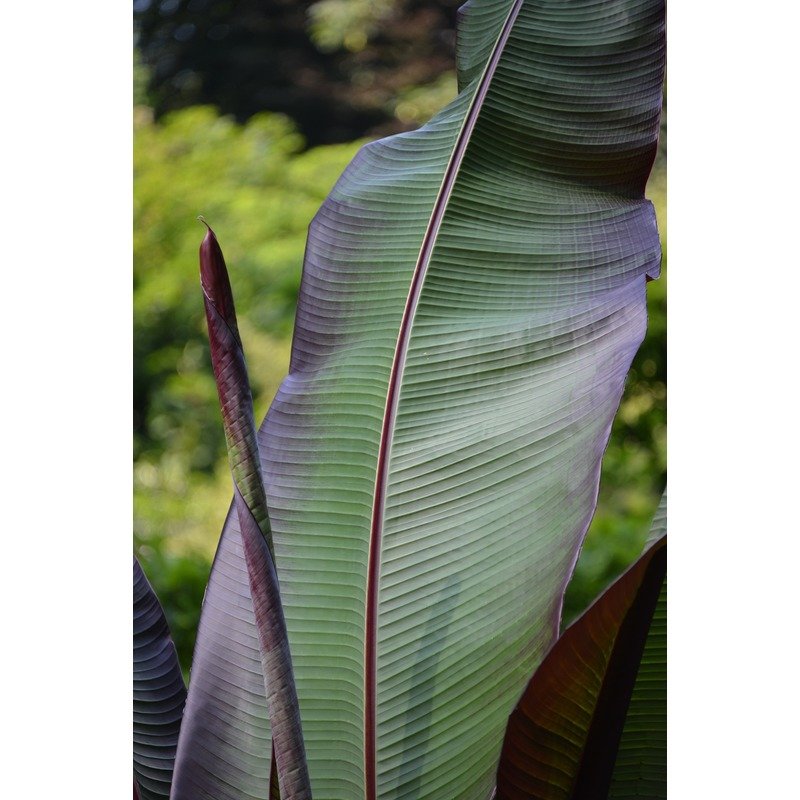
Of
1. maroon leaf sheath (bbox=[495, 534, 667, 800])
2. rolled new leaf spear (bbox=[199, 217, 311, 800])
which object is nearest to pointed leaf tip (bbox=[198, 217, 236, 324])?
rolled new leaf spear (bbox=[199, 217, 311, 800])

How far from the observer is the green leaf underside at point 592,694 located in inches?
47.9

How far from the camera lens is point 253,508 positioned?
1163mm

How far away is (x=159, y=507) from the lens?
1759mm

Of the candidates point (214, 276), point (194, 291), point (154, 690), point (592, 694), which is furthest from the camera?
point (194, 291)

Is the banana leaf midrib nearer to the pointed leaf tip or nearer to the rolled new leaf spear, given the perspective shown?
the rolled new leaf spear

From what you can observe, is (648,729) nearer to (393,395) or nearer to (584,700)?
(584,700)

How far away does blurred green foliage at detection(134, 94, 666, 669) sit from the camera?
1.58 metres

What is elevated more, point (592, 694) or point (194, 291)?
point (194, 291)

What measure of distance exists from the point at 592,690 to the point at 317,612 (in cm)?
46

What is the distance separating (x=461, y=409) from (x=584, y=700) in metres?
0.46

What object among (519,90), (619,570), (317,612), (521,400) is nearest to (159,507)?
(317,612)

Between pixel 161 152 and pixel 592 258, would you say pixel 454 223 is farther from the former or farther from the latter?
pixel 161 152

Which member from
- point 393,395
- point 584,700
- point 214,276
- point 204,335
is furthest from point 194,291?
point 584,700

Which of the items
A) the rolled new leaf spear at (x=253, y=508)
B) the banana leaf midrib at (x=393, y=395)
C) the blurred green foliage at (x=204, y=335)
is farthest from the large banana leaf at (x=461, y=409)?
the rolled new leaf spear at (x=253, y=508)
